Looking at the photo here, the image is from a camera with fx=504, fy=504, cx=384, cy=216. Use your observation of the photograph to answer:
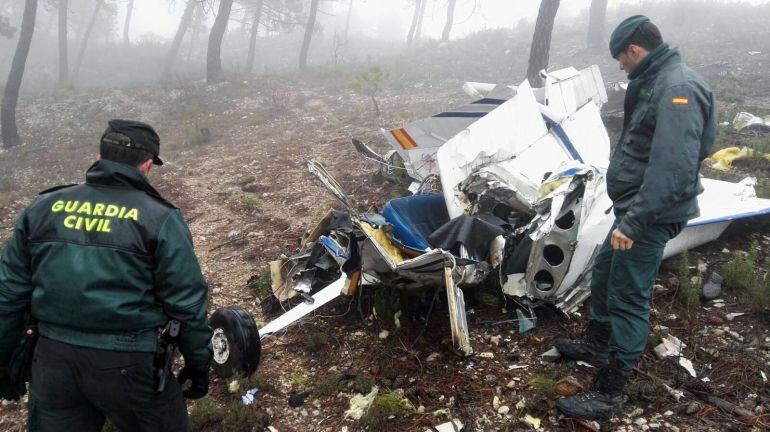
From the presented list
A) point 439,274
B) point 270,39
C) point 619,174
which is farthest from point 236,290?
point 270,39

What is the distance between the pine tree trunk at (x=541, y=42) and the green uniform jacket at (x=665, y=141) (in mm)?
6908

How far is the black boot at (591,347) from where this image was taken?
3236 mm

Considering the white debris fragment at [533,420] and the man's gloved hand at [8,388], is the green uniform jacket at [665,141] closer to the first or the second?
the white debris fragment at [533,420]

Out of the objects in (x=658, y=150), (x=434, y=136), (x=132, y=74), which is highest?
(x=658, y=150)

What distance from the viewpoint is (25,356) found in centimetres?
216

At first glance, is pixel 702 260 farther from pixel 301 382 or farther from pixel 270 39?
pixel 270 39

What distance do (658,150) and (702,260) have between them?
2.28m

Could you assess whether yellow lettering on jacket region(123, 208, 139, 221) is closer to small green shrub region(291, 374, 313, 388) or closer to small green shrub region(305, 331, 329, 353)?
small green shrub region(291, 374, 313, 388)

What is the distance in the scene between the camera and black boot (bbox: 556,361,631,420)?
2777 millimetres

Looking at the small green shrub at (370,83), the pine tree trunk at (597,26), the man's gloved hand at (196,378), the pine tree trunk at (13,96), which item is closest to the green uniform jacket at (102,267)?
the man's gloved hand at (196,378)

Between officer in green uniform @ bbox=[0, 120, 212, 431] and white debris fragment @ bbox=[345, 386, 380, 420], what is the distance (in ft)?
3.95

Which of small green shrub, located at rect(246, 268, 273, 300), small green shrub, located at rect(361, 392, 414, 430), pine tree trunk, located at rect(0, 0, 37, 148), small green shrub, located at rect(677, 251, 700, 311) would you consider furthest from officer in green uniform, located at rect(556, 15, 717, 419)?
pine tree trunk, located at rect(0, 0, 37, 148)

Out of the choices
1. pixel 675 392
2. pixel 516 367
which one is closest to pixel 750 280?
pixel 675 392

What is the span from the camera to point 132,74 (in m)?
22.9
